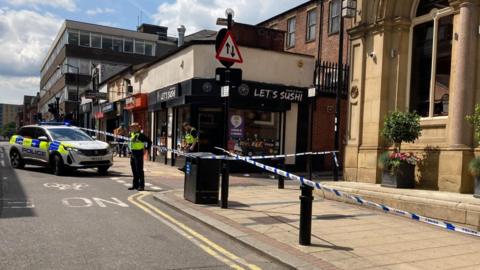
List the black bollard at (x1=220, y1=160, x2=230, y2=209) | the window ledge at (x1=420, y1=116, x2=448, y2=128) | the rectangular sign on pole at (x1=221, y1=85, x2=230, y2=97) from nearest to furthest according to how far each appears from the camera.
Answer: the black bollard at (x1=220, y1=160, x2=230, y2=209), the rectangular sign on pole at (x1=221, y1=85, x2=230, y2=97), the window ledge at (x1=420, y1=116, x2=448, y2=128)

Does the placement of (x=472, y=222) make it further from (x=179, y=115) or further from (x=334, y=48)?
(x=334, y=48)

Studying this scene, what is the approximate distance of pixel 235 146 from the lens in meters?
19.0

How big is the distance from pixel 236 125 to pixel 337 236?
40.5ft

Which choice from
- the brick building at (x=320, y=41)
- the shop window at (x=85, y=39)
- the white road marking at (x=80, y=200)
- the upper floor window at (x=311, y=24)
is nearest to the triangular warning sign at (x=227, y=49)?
the white road marking at (x=80, y=200)

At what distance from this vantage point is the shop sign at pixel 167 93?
65.6ft

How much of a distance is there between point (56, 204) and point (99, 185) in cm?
339

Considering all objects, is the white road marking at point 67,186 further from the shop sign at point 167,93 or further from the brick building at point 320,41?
the brick building at point 320,41

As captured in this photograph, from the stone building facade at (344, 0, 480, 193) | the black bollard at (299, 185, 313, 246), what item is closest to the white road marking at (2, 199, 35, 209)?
the black bollard at (299, 185, 313, 246)

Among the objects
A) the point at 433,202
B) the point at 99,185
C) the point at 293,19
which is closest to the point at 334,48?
the point at 293,19

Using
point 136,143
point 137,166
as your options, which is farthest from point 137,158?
point 136,143

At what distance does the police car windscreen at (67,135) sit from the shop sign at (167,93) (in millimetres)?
4775

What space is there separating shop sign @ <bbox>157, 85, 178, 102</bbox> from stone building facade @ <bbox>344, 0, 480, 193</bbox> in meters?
9.20

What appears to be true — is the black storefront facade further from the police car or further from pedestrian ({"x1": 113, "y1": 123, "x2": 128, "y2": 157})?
pedestrian ({"x1": 113, "y1": 123, "x2": 128, "y2": 157})

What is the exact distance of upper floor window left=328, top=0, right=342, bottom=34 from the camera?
26641 mm
